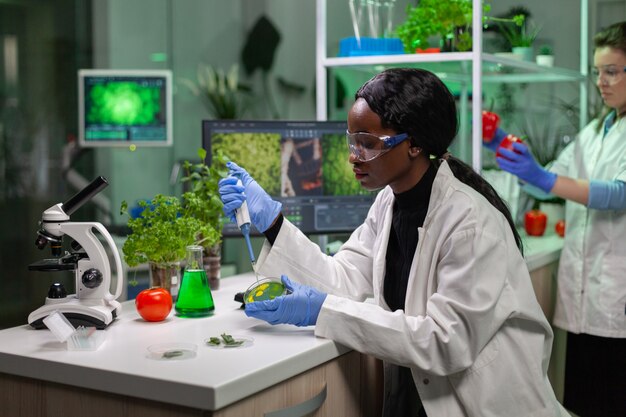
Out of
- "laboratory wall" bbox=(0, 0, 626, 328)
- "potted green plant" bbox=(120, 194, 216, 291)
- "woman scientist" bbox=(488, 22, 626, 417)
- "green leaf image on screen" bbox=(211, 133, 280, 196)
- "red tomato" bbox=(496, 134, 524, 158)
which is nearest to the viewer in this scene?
"potted green plant" bbox=(120, 194, 216, 291)

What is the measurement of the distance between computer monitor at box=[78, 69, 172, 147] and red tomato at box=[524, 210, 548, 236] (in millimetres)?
1594

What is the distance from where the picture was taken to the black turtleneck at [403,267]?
6.36ft

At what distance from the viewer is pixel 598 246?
9.68 feet

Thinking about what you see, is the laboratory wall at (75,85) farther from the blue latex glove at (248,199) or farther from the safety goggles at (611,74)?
the blue latex glove at (248,199)

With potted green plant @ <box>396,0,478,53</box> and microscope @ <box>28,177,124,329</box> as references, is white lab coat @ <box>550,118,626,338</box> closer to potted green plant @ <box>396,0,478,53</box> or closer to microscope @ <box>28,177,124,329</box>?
potted green plant @ <box>396,0,478,53</box>

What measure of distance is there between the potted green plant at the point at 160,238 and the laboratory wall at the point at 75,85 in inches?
54.6

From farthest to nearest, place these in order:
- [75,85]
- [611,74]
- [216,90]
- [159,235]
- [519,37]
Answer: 1. [216,90]
2. [75,85]
3. [519,37]
4. [611,74]
5. [159,235]

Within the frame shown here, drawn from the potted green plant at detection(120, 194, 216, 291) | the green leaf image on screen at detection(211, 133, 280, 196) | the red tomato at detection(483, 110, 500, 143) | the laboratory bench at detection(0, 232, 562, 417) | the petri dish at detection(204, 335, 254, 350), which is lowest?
the laboratory bench at detection(0, 232, 562, 417)

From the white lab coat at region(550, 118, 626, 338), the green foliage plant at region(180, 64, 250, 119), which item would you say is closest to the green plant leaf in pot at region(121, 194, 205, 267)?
the white lab coat at region(550, 118, 626, 338)

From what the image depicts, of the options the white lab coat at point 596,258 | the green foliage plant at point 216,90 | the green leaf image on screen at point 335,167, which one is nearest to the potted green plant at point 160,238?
the green leaf image on screen at point 335,167

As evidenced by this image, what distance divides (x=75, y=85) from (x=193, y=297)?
272 cm

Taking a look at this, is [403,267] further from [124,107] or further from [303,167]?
[124,107]

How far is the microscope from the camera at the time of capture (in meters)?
1.83

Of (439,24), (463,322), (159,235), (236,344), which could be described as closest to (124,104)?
(159,235)
